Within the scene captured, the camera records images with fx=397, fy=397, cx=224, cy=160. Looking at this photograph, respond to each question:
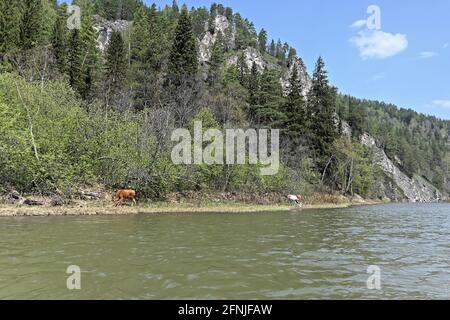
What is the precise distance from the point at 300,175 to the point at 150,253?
47286 millimetres

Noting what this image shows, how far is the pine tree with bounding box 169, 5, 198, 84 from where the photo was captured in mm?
68062

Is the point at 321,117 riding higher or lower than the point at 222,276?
higher

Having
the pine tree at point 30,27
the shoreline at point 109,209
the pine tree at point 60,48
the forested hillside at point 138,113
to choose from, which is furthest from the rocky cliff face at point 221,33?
the shoreline at point 109,209

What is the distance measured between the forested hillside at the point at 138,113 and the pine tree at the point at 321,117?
0.69 feet

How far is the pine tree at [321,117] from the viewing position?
240ft

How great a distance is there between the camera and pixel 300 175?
194ft

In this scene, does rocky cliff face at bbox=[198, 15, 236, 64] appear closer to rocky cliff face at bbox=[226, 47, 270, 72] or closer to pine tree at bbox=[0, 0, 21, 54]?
rocky cliff face at bbox=[226, 47, 270, 72]

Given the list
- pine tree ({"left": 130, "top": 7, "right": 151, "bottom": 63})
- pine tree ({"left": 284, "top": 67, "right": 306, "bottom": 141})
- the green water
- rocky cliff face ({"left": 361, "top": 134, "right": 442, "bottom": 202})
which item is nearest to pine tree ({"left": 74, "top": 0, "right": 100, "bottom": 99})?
pine tree ({"left": 130, "top": 7, "right": 151, "bottom": 63})

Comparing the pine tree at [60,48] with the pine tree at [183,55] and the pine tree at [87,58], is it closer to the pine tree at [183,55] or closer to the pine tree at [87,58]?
the pine tree at [87,58]

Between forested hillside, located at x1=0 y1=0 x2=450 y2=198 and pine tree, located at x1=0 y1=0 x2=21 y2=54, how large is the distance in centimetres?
20

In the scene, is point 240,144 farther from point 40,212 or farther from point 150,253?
point 150,253
